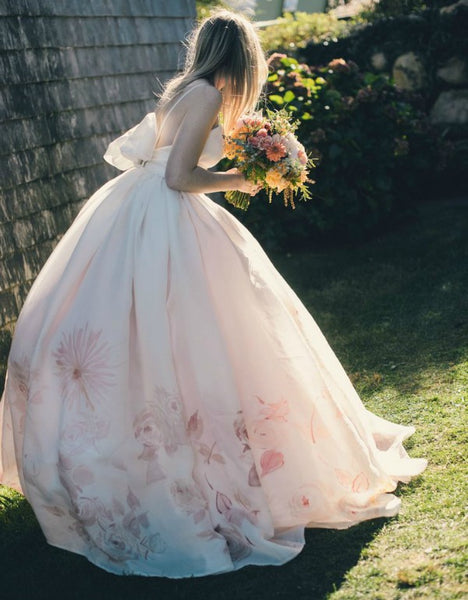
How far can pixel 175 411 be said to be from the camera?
2.93 m

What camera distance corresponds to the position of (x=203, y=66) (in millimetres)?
3172

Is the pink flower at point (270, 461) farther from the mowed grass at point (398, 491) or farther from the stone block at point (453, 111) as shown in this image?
the stone block at point (453, 111)

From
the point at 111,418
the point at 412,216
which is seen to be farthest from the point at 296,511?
the point at 412,216

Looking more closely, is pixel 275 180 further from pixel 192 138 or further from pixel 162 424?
pixel 162 424

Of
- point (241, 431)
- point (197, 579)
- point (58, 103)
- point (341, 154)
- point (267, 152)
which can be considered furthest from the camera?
point (341, 154)

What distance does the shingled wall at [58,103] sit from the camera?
478cm

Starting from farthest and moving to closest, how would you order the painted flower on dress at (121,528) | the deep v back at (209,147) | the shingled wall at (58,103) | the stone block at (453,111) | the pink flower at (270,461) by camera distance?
1. the stone block at (453,111)
2. the shingled wall at (58,103)
3. the deep v back at (209,147)
4. the pink flower at (270,461)
5. the painted flower on dress at (121,528)

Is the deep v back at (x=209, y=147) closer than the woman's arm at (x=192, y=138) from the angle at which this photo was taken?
No

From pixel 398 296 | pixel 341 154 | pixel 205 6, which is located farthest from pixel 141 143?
pixel 205 6

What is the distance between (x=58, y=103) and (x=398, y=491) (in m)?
3.34

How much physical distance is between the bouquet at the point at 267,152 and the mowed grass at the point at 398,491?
1.37 m

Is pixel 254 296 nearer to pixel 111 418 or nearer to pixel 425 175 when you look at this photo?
pixel 111 418

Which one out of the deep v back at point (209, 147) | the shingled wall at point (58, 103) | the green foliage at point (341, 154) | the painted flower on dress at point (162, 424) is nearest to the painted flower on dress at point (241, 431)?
the painted flower on dress at point (162, 424)

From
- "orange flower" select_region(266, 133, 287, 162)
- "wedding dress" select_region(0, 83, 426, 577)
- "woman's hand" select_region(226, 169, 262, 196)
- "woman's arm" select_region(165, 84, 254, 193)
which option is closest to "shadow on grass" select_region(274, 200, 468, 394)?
"wedding dress" select_region(0, 83, 426, 577)
